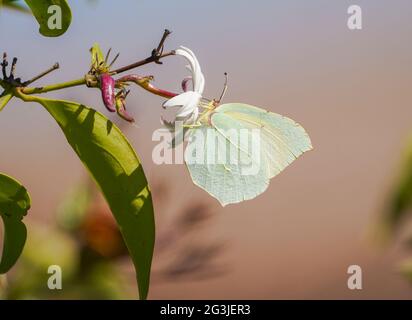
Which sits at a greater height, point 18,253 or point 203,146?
point 203,146

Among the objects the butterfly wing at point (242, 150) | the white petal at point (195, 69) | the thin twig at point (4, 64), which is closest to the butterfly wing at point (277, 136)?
the butterfly wing at point (242, 150)

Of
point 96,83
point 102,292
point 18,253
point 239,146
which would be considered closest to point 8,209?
point 18,253

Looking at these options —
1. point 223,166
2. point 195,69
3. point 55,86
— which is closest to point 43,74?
point 55,86

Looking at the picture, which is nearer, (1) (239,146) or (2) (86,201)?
(1) (239,146)

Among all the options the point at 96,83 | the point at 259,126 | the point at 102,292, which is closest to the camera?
the point at 96,83

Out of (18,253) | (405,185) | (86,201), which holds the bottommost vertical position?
(18,253)

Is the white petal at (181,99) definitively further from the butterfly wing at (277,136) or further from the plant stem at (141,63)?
the butterfly wing at (277,136)

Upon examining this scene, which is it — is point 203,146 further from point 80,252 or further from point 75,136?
point 80,252
